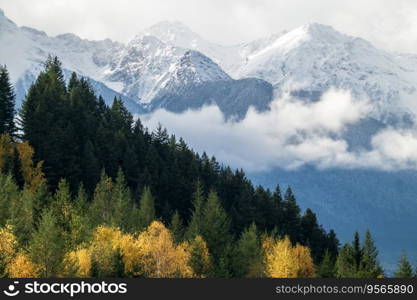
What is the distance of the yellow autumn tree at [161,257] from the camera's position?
92625 millimetres

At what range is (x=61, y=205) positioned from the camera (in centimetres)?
9612

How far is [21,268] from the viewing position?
72688 millimetres

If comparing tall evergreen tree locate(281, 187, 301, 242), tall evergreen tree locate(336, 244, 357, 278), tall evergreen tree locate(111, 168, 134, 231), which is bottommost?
tall evergreen tree locate(336, 244, 357, 278)

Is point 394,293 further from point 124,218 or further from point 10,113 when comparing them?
point 10,113

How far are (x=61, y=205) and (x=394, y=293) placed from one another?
5749cm

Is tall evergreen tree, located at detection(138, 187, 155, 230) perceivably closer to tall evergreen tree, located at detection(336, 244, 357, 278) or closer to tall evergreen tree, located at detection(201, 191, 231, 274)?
tall evergreen tree, located at detection(201, 191, 231, 274)

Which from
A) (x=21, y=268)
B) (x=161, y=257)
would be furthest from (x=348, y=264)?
(x=21, y=268)

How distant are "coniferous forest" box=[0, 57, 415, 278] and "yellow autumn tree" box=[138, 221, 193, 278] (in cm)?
18

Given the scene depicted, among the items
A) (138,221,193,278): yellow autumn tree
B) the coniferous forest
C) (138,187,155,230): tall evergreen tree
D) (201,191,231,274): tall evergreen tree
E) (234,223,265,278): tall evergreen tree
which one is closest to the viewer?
the coniferous forest

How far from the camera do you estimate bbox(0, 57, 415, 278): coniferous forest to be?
83188 mm

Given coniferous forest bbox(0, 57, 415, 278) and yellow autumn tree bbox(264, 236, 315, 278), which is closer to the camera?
coniferous forest bbox(0, 57, 415, 278)

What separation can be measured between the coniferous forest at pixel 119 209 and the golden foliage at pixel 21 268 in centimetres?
15

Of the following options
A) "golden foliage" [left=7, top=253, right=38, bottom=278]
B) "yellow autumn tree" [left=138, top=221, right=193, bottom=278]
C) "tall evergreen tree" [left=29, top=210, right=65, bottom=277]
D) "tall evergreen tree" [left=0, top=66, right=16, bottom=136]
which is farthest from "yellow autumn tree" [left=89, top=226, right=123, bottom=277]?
"tall evergreen tree" [left=0, top=66, right=16, bottom=136]

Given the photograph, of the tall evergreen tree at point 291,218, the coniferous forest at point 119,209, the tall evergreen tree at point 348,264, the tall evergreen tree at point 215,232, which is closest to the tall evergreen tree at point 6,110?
the coniferous forest at point 119,209
